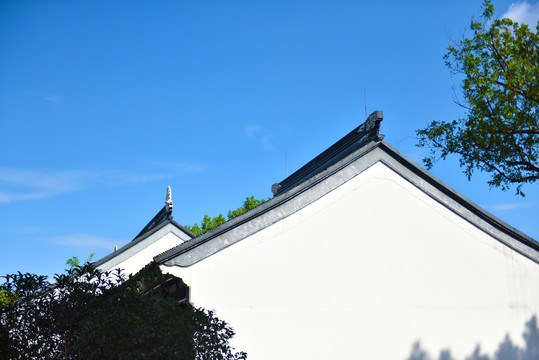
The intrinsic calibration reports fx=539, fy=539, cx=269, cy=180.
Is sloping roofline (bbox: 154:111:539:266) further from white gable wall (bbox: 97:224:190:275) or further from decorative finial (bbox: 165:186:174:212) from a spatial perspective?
white gable wall (bbox: 97:224:190:275)

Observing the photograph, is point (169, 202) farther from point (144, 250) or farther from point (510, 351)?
point (510, 351)

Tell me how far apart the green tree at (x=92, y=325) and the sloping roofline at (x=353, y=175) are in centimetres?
252

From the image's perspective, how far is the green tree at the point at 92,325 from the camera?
5.89 m

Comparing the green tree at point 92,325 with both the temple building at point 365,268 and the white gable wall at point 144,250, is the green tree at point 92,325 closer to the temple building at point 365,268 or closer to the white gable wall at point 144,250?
the temple building at point 365,268

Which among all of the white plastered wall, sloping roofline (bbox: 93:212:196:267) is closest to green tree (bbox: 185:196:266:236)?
sloping roofline (bbox: 93:212:196:267)

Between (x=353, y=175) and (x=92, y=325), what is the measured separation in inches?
253

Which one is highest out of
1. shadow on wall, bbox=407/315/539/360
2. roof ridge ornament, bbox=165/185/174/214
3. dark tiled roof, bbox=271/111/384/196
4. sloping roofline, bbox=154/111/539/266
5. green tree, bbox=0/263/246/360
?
roof ridge ornament, bbox=165/185/174/214

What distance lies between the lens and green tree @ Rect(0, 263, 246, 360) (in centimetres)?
589

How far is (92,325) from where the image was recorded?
232 inches

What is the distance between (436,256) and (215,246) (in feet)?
15.4

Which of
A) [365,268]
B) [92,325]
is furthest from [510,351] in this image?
[92,325]

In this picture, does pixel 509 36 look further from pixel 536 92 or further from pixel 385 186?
pixel 385 186

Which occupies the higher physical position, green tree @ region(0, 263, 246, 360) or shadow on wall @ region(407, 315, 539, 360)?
green tree @ region(0, 263, 246, 360)

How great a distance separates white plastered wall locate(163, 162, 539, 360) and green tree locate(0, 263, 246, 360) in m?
2.57
